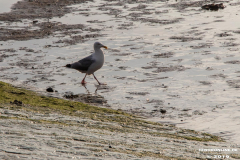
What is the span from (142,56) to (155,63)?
1090 millimetres

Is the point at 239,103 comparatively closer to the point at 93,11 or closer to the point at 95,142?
the point at 95,142

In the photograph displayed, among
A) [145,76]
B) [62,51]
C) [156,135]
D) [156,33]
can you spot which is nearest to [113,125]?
[156,135]

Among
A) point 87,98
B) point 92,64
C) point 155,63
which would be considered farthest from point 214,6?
point 87,98

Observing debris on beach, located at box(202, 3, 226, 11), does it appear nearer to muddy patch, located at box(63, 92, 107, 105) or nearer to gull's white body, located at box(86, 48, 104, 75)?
gull's white body, located at box(86, 48, 104, 75)

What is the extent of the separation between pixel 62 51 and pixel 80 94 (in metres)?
4.96

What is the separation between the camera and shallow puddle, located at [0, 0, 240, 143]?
11.2m

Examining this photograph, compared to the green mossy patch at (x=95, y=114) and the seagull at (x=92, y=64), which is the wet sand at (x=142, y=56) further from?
the green mossy patch at (x=95, y=114)

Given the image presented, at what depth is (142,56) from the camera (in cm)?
1631

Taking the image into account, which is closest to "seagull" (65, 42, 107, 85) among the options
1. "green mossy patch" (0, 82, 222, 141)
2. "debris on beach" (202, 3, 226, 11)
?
"green mossy patch" (0, 82, 222, 141)

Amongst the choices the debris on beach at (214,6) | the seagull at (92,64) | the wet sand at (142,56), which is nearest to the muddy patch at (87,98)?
the wet sand at (142,56)

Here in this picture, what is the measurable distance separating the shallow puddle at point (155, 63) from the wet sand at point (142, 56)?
1.1 inches

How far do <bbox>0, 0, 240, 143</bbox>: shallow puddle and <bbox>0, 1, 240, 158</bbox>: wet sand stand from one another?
0.03m

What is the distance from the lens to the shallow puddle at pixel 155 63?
36.9ft

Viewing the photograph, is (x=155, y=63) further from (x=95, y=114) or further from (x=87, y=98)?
(x=95, y=114)
